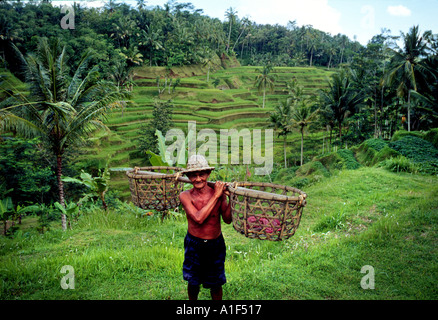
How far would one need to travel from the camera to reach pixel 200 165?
90.0 inches

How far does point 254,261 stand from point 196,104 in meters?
29.9

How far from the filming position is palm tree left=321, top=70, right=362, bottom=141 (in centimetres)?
2112

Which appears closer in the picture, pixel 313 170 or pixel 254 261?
pixel 254 261

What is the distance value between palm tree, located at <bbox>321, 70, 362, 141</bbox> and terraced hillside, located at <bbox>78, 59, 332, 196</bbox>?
6.54 feet

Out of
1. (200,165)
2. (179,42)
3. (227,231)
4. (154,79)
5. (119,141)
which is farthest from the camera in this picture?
(179,42)

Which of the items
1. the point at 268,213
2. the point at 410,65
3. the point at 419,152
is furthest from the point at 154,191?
the point at 410,65

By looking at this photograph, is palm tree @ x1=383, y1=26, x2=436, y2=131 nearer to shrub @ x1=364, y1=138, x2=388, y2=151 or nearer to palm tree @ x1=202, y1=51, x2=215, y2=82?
shrub @ x1=364, y1=138, x2=388, y2=151

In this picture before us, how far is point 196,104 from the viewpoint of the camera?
32.9 metres

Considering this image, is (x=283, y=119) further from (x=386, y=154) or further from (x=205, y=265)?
(x=205, y=265)

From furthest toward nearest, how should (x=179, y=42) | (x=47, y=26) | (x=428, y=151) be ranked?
(x=179, y=42) < (x=47, y=26) < (x=428, y=151)

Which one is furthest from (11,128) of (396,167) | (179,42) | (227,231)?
(179,42)

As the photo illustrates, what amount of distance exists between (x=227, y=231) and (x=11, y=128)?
582 cm

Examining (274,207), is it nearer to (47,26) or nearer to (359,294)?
(359,294)

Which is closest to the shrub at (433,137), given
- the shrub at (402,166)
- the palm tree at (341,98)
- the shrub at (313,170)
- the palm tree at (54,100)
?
the shrub at (402,166)
